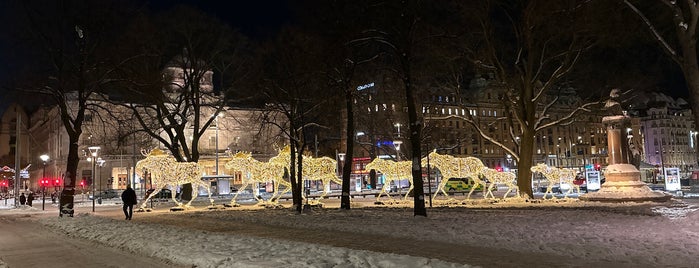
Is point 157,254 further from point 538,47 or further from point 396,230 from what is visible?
point 538,47

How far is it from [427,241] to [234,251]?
16.4 ft

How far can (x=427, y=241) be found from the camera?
47.5ft

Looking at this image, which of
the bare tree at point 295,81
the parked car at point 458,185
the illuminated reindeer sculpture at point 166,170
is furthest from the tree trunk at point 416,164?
the parked car at point 458,185

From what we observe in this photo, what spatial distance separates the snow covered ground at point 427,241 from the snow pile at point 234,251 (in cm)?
2

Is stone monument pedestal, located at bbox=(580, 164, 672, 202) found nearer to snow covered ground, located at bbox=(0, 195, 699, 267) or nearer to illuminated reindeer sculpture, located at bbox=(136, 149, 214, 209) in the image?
A: snow covered ground, located at bbox=(0, 195, 699, 267)

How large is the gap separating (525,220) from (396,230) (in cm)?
480

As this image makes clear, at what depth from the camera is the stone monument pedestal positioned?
2823cm

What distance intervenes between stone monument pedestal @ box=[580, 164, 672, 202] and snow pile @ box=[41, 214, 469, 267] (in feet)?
69.6

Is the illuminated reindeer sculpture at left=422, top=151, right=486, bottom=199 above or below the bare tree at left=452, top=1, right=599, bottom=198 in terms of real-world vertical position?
below

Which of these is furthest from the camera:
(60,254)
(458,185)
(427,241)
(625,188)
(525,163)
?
(458,185)

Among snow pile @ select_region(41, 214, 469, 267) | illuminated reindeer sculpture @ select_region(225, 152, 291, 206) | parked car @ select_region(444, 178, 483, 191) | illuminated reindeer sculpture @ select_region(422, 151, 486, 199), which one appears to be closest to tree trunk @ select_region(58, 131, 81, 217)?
illuminated reindeer sculpture @ select_region(225, 152, 291, 206)

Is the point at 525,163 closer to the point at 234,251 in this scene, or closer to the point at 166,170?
the point at 166,170

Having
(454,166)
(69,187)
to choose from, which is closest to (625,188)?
(454,166)

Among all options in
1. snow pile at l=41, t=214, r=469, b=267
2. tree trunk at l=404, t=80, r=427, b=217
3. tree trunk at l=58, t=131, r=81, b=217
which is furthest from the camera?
tree trunk at l=58, t=131, r=81, b=217
